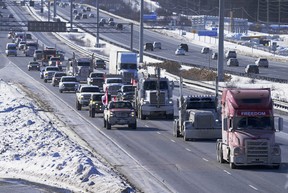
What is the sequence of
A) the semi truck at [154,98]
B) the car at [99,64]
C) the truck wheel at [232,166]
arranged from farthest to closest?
the car at [99,64], the semi truck at [154,98], the truck wheel at [232,166]

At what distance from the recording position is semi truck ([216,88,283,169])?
30234 mm

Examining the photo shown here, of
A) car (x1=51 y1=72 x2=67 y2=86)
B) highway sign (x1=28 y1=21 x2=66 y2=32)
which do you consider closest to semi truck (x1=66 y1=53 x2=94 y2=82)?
car (x1=51 y1=72 x2=67 y2=86)

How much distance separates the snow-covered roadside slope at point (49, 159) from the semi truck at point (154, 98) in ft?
17.2

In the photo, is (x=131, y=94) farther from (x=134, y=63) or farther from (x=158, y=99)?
(x=134, y=63)

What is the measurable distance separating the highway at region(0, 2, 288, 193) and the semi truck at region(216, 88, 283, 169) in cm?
45

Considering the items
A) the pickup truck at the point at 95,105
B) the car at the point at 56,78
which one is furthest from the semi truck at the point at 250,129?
the car at the point at 56,78

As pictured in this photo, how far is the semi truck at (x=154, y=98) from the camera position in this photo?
5194 centimetres

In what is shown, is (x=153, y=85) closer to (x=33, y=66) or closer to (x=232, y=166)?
(x=232, y=166)

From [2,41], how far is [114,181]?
5675 inches

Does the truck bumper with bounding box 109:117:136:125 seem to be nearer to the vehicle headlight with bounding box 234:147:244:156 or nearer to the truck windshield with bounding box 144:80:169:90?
the truck windshield with bounding box 144:80:169:90

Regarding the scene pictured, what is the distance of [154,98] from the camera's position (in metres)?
51.8

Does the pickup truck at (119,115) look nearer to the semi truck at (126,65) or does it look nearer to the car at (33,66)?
the semi truck at (126,65)

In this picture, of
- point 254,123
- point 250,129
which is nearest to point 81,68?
point 254,123

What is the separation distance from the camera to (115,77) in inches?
2783
